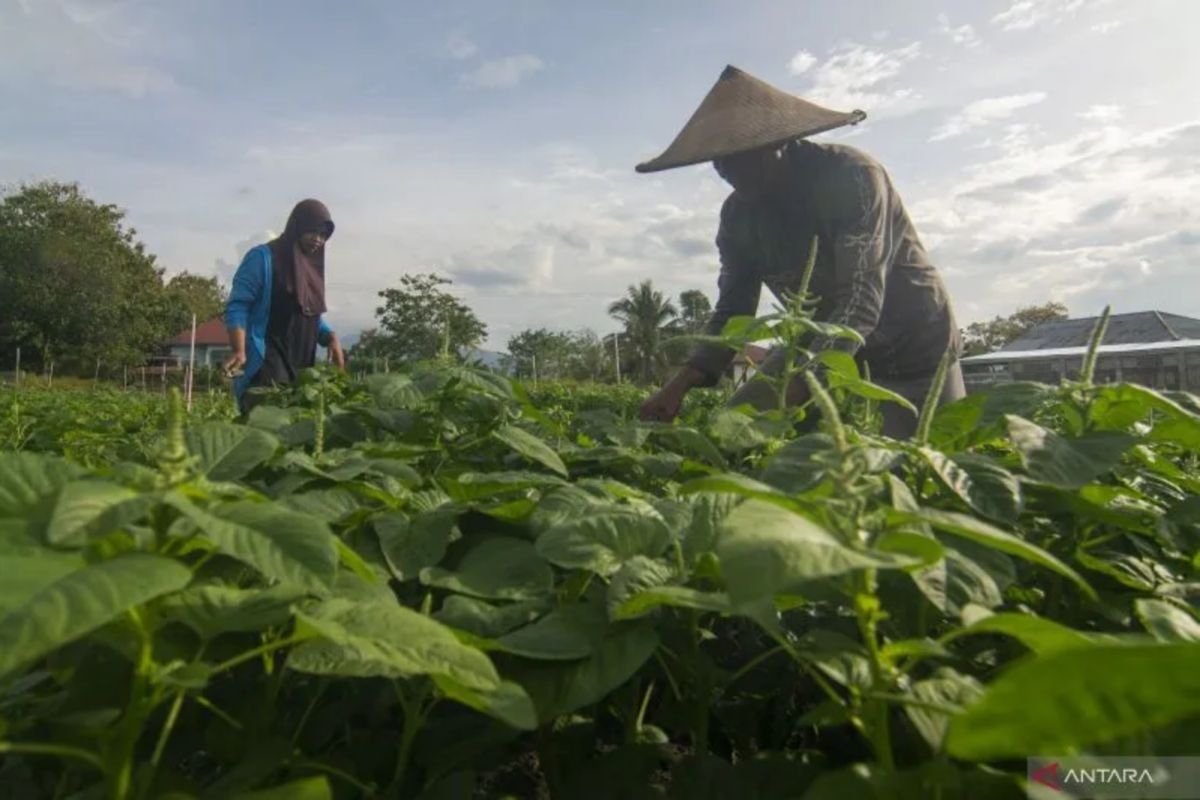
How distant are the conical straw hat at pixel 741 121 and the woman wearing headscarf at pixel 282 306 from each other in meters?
2.71

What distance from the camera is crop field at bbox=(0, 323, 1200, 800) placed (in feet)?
1.86

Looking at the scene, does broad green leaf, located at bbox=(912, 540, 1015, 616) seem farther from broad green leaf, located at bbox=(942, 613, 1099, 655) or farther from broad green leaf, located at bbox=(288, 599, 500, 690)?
broad green leaf, located at bbox=(288, 599, 500, 690)

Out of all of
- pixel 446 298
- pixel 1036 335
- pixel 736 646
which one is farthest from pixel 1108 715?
pixel 446 298

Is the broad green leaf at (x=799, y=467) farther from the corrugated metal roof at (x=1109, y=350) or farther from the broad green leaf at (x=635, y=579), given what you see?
the corrugated metal roof at (x=1109, y=350)

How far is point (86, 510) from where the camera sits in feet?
2.02

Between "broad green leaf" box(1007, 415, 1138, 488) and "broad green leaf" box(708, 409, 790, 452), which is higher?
"broad green leaf" box(1007, 415, 1138, 488)

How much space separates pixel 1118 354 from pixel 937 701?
26.6m

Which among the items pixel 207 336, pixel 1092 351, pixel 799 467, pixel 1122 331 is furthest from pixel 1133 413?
pixel 207 336

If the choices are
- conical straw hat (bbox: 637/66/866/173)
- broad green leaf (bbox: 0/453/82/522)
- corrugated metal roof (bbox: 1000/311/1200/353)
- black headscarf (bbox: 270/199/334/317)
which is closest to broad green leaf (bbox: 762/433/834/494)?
broad green leaf (bbox: 0/453/82/522)

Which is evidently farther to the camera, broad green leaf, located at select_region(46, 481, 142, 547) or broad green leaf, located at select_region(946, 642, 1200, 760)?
broad green leaf, located at select_region(46, 481, 142, 547)

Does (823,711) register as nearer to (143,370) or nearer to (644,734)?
(644,734)

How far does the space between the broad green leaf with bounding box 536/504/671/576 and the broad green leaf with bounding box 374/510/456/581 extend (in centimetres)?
16

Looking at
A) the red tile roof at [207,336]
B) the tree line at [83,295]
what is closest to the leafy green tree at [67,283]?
the tree line at [83,295]

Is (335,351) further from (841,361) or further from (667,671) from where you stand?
(667,671)
